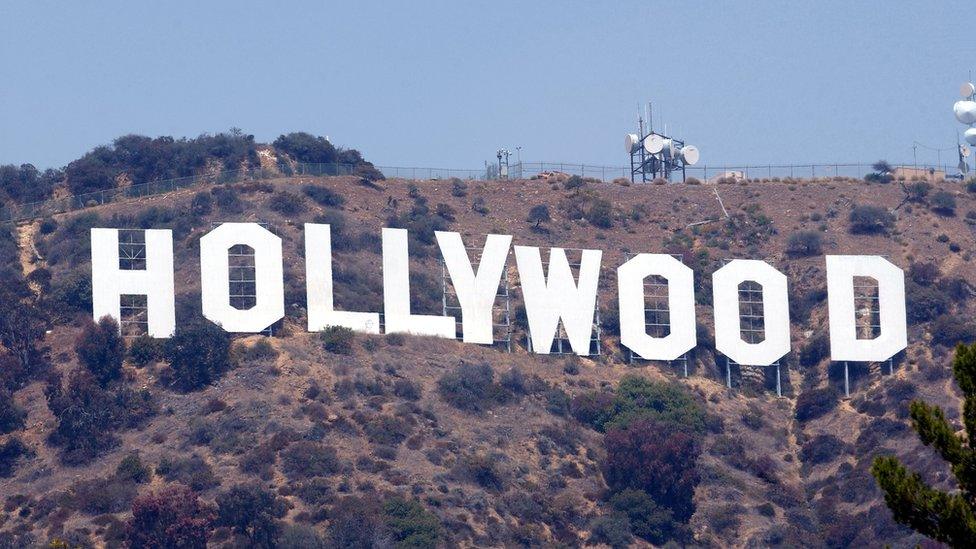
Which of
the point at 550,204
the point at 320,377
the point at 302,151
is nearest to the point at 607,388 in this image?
the point at 320,377

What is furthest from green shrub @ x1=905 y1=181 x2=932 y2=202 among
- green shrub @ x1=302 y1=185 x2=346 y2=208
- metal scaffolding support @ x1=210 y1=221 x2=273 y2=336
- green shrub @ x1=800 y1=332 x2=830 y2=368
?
metal scaffolding support @ x1=210 y1=221 x2=273 y2=336

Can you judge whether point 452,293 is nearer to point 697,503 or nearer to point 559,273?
point 559,273

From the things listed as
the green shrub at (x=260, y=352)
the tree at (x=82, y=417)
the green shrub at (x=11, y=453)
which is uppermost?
the green shrub at (x=260, y=352)

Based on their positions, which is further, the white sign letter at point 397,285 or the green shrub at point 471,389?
the white sign letter at point 397,285

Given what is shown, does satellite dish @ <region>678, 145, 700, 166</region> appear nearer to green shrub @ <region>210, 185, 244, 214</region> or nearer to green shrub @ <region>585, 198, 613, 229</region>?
green shrub @ <region>585, 198, 613, 229</region>

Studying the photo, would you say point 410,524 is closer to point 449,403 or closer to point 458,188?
point 449,403

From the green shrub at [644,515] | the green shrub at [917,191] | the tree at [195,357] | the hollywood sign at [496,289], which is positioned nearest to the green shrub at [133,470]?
the tree at [195,357]

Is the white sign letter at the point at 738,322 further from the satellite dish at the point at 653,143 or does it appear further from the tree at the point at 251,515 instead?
the tree at the point at 251,515
